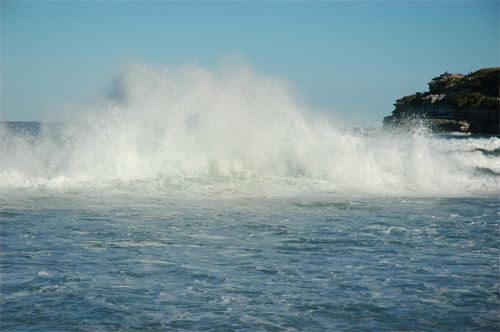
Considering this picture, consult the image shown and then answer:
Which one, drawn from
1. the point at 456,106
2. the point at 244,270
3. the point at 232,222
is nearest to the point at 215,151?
the point at 232,222

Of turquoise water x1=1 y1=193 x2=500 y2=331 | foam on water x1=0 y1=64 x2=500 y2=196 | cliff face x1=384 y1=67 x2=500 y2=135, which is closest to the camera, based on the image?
turquoise water x1=1 y1=193 x2=500 y2=331

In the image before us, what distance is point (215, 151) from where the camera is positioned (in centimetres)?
1609

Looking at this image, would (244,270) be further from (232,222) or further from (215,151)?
(215,151)

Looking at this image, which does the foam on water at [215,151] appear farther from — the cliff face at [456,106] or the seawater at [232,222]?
the cliff face at [456,106]

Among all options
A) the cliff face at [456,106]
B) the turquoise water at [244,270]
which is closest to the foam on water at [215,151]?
the turquoise water at [244,270]

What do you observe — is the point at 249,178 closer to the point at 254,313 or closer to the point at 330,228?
the point at 330,228

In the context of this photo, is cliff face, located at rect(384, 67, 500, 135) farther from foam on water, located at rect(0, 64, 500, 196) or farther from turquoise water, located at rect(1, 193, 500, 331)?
turquoise water, located at rect(1, 193, 500, 331)

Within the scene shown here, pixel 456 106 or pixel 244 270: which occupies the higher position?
pixel 456 106

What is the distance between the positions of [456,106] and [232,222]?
88.8 metres

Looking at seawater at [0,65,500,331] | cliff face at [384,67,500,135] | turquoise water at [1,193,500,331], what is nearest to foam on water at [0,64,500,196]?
seawater at [0,65,500,331]

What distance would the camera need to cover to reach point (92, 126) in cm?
1527

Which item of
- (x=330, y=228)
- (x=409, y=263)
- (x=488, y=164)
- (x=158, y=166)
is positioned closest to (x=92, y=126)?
(x=158, y=166)

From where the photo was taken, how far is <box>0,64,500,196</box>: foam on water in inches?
549

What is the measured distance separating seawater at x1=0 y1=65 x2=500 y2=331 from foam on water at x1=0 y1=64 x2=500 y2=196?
0.18ft
